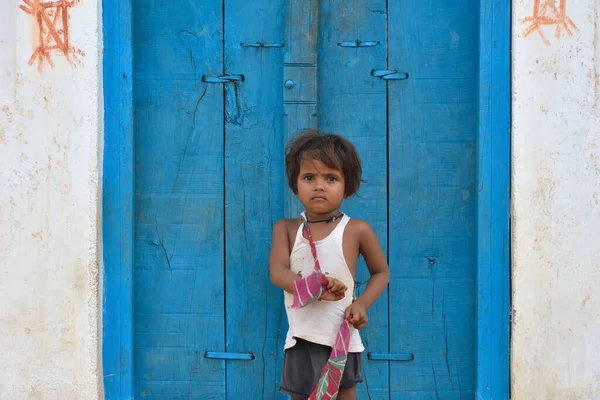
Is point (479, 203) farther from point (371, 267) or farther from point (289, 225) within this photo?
point (289, 225)

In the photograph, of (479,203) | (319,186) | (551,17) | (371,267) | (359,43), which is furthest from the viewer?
(359,43)

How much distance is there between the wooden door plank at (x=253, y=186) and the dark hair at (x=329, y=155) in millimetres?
415

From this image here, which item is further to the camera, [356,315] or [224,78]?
[224,78]

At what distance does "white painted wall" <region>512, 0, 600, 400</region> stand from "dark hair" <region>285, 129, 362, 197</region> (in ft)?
2.30

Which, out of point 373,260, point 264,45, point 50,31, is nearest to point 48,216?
point 50,31

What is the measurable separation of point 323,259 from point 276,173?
0.64 meters

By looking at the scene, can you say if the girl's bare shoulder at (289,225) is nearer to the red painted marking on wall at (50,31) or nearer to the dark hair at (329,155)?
the dark hair at (329,155)

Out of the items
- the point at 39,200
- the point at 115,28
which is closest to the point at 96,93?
the point at 115,28

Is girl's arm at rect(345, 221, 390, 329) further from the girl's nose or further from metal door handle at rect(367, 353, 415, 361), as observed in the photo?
metal door handle at rect(367, 353, 415, 361)

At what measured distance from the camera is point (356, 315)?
8.61 ft

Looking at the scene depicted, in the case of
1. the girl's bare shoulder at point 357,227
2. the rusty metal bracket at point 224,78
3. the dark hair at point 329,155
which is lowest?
the girl's bare shoulder at point 357,227

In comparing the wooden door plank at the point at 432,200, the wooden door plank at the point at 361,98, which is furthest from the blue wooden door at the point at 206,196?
the wooden door plank at the point at 432,200

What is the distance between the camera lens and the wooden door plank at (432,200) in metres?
3.23

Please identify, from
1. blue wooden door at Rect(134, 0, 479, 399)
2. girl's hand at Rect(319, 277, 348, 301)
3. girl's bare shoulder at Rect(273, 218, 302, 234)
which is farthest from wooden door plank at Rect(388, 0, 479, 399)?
girl's hand at Rect(319, 277, 348, 301)
